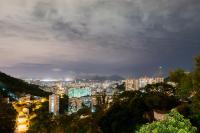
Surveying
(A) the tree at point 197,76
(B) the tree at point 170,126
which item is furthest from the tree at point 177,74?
(B) the tree at point 170,126

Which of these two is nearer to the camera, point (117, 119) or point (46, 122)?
point (117, 119)

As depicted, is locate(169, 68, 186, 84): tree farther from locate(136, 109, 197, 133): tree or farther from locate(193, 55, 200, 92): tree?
locate(136, 109, 197, 133): tree

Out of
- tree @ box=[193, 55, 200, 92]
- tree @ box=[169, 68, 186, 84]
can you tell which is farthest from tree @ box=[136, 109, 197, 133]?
tree @ box=[169, 68, 186, 84]

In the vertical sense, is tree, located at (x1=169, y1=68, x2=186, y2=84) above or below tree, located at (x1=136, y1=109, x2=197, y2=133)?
above

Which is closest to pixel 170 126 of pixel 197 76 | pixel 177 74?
pixel 197 76

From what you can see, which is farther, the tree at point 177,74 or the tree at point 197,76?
the tree at point 177,74

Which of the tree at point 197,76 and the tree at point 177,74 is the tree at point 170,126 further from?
the tree at point 177,74

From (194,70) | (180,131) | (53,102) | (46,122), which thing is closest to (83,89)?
(53,102)

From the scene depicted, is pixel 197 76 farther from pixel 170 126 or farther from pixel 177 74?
pixel 170 126

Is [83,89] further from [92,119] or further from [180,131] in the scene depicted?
[180,131]

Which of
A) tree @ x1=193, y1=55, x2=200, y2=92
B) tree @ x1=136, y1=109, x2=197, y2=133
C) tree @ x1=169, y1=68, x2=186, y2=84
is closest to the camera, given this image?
tree @ x1=136, y1=109, x2=197, y2=133

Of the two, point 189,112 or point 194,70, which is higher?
point 194,70
